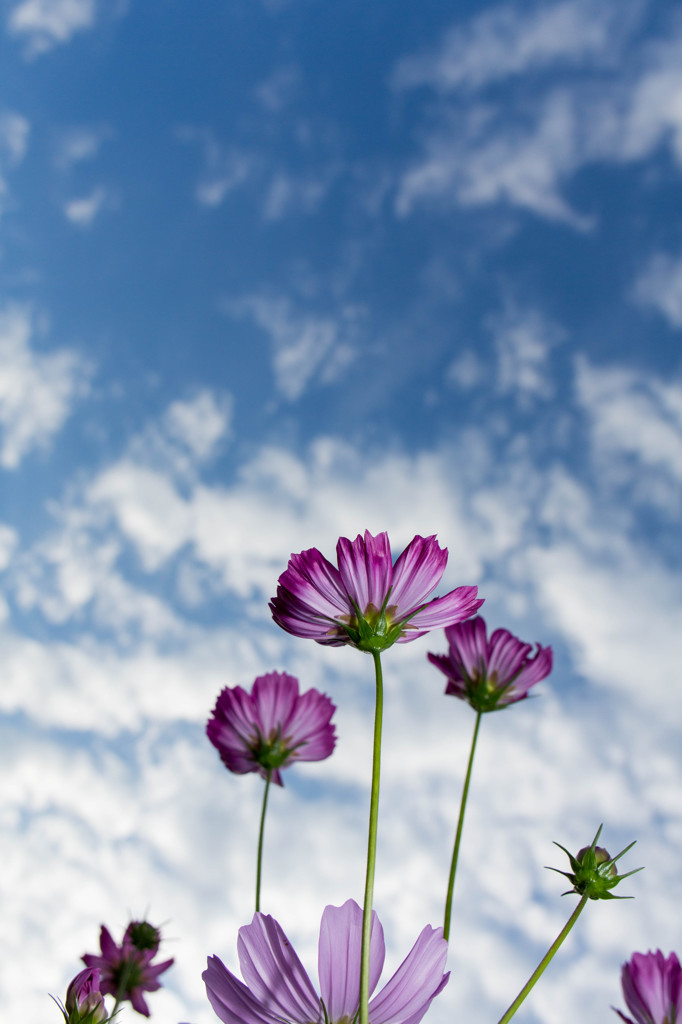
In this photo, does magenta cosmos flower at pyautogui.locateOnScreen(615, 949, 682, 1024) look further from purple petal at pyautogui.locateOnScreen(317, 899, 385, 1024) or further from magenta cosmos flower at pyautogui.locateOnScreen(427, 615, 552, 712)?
magenta cosmos flower at pyautogui.locateOnScreen(427, 615, 552, 712)

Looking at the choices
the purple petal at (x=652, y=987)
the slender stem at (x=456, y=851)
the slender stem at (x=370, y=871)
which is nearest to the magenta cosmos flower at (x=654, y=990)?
the purple petal at (x=652, y=987)

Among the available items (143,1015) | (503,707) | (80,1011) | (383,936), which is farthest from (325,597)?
(143,1015)

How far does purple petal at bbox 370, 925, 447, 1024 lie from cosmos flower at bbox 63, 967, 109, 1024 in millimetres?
355

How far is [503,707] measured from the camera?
118 centimetres

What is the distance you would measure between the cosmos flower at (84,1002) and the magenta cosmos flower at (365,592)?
15.9 inches

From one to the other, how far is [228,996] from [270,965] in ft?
0.10

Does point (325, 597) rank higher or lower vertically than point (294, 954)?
higher

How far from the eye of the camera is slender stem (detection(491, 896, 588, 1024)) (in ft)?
1.66

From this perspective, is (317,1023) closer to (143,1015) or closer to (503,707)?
(503,707)

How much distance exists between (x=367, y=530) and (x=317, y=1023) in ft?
1.20

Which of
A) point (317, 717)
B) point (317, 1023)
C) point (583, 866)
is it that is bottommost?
point (317, 1023)

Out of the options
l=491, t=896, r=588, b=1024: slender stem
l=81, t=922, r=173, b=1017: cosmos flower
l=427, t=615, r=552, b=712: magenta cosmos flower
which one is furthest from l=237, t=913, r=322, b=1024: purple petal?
l=81, t=922, r=173, b=1017: cosmos flower

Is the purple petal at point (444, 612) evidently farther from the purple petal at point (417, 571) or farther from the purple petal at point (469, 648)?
the purple petal at point (469, 648)

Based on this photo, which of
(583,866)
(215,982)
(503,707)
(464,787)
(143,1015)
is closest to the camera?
(215,982)
